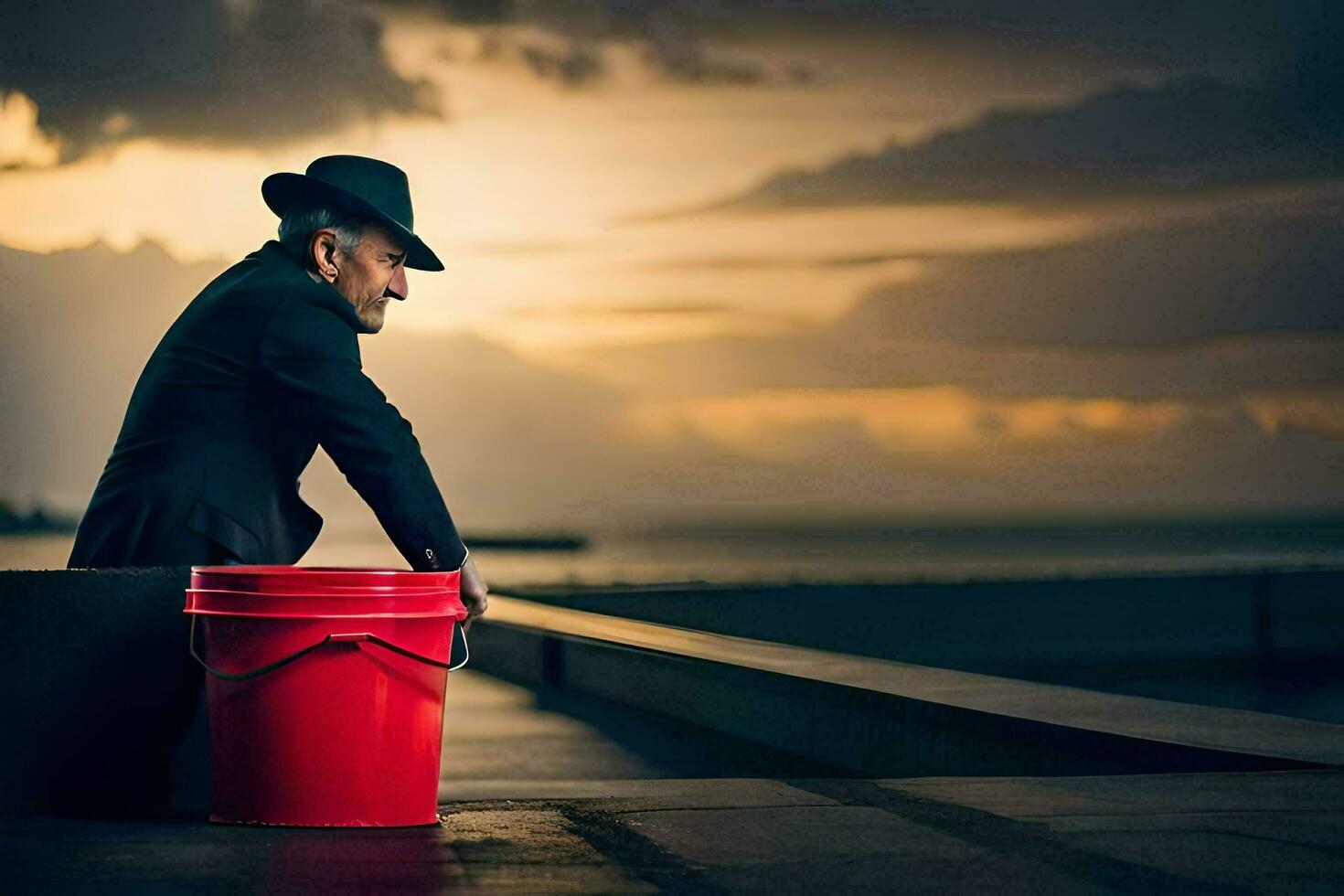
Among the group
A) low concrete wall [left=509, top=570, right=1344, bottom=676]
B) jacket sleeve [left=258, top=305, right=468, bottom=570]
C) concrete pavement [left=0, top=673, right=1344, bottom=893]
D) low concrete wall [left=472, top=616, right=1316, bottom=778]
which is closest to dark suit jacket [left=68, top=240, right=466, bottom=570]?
jacket sleeve [left=258, top=305, right=468, bottom=570]

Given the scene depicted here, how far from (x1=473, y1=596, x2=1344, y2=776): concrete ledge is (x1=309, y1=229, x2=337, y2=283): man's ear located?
363 cm

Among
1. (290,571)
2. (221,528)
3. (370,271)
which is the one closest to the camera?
(290,571)

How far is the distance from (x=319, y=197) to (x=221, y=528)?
1058 millimetres

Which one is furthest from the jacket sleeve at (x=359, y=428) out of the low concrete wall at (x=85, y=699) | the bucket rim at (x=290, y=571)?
the low concrete wall at (x=85, y=699)

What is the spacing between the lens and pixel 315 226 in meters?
5.79

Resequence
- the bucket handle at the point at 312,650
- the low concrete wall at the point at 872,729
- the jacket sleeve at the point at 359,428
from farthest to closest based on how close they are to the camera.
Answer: the low concrete wall at the point at 872,729 → the jacket sleeve at the point at 359,428 → the bucket handle at the point at 312,650

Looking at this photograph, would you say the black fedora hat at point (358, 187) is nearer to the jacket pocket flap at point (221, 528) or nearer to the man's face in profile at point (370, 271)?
the man's face in profile at point (370, 271)

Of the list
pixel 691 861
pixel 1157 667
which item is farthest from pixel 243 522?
pixel 1157 667

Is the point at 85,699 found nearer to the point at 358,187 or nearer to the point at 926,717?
the point at 358,187

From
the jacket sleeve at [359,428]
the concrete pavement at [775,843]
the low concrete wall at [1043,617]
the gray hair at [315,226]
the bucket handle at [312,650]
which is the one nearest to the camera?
the concrete pavement at [775,843]

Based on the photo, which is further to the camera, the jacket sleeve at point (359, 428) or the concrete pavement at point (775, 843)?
the jacket sleeve at point (359, 428)

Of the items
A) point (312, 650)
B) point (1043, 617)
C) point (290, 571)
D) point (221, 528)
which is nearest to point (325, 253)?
point (221, 528)

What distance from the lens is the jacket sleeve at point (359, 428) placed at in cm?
551

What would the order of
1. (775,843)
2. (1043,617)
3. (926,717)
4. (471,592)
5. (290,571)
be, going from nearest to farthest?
1. (290,571)
2. (775,843)
3. (471,592)
4. (926,717)
5. (1043,617)
